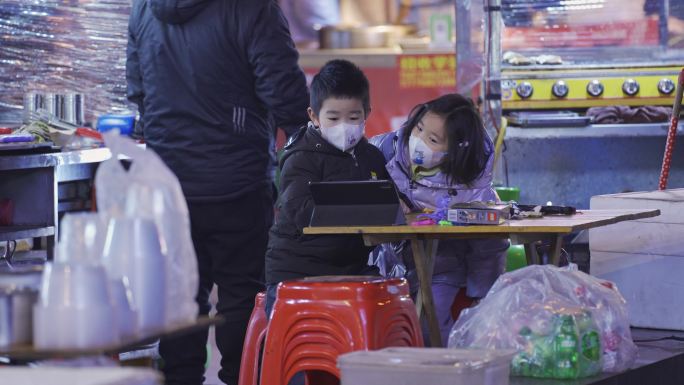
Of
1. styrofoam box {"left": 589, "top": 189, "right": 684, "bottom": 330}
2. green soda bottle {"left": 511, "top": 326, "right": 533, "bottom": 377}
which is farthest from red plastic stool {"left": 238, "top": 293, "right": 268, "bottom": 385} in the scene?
styrofoam box {"left": 589, "top": 189, "right": 684, "bottom": 330}

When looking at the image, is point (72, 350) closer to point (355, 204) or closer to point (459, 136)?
point (355, 204)

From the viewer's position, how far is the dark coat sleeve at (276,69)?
4984mm

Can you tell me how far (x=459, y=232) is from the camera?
4109 millimetres

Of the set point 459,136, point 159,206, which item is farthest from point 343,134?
point 159,206

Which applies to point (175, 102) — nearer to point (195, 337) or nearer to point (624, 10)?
point (195, 337)

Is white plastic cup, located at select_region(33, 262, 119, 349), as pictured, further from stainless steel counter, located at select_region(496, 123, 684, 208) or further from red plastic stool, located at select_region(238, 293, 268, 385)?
stainless steel counter, located at select_region(496, 123, 684, 208)

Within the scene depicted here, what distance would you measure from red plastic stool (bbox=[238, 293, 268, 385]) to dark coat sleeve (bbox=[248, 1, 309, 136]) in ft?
2.86

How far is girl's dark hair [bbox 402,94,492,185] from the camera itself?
15.3ft

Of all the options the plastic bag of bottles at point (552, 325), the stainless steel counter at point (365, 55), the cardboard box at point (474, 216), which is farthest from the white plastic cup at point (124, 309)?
the stainless steel counter at point (365, 55)

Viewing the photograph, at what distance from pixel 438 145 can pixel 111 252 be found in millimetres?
2473

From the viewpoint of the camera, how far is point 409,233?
13.9ft

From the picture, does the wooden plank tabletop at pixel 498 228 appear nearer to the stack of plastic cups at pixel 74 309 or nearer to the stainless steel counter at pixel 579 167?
the stack of plastic cups at pixel 74 309

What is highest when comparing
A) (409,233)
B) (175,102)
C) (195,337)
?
(175,102)

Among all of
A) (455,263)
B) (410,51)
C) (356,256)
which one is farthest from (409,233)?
(410,51)
